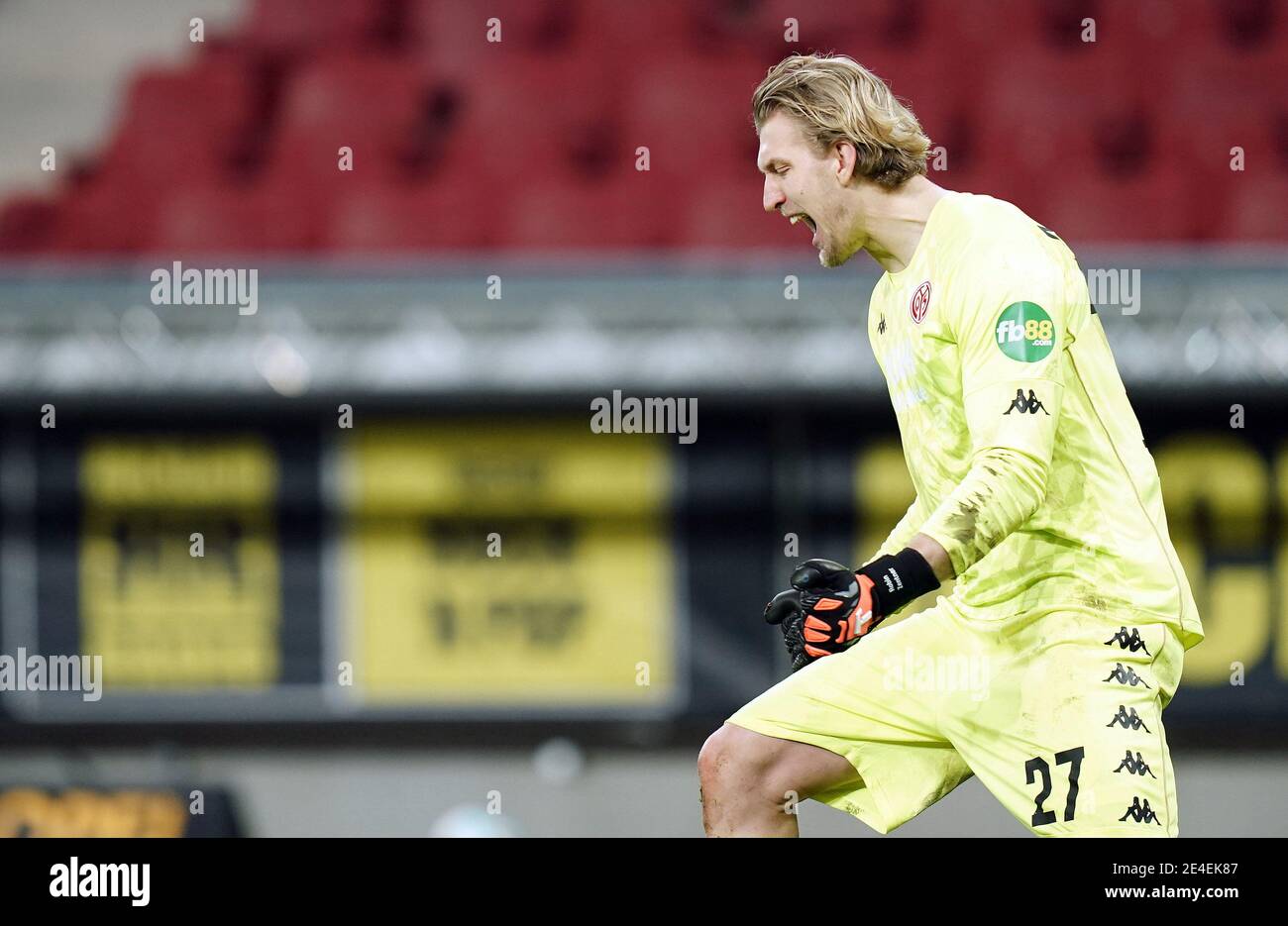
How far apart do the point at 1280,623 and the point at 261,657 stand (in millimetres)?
2611

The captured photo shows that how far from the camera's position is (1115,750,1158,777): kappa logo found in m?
2.08

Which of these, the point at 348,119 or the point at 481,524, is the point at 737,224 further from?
the point at 348,119

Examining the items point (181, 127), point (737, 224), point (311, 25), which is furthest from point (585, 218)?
point (311, 25)

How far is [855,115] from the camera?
226cm

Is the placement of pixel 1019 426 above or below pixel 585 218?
below

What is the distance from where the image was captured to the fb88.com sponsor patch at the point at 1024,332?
2047 millimetres

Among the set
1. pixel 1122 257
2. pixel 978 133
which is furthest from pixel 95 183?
pixel 1122 257

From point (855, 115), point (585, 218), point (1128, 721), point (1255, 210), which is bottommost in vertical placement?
point (1128, 721)

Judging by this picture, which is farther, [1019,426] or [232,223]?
[232,223]

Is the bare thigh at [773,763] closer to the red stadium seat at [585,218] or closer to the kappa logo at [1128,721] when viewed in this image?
the kappa logo at [1128,721]

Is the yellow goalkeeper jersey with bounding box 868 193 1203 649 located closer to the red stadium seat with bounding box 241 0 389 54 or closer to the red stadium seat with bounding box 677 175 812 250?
the red stadium seat with bounding box 677 175 812 250

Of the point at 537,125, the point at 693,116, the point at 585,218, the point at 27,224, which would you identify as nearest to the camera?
the point at 585,218

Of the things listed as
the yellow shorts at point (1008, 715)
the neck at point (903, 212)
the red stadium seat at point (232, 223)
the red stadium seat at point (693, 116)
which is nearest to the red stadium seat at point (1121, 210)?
the red stadium seat at point (693, 116)

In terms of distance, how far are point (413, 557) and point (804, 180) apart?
6.67ft
